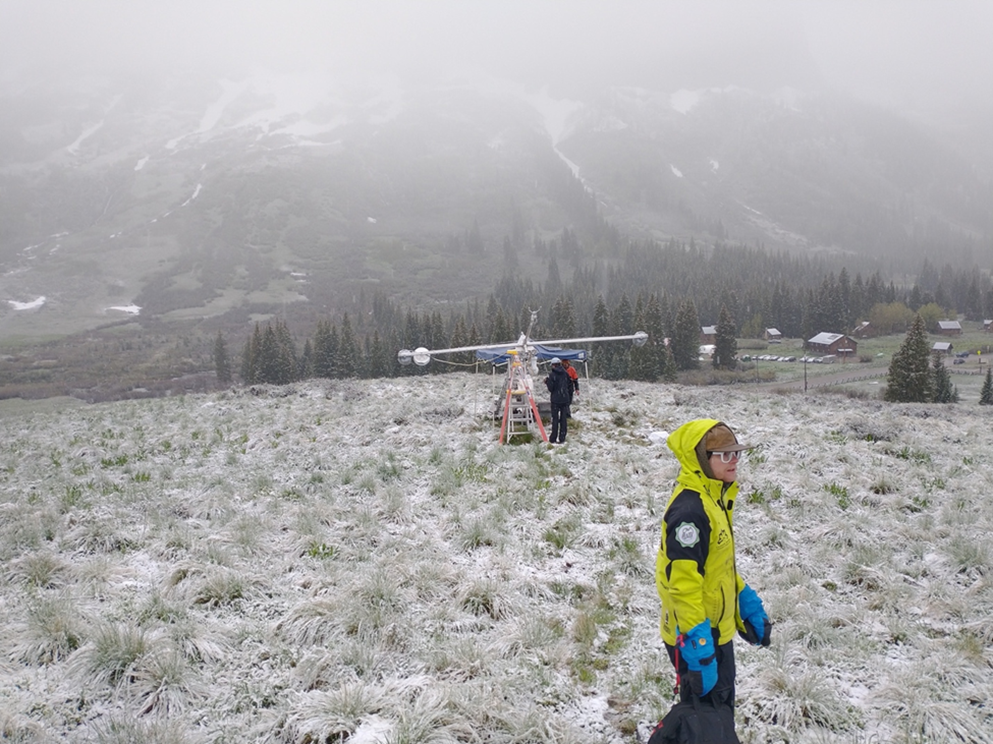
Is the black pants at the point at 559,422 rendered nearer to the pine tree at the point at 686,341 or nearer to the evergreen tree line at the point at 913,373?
the evergreen tree line at the point at 913,373

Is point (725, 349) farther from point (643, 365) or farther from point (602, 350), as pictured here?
point (643, 365)

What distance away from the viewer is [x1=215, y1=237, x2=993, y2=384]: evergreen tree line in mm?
77062

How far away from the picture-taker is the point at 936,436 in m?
16.1

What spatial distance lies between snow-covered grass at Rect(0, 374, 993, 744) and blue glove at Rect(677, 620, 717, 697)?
1.62 meters

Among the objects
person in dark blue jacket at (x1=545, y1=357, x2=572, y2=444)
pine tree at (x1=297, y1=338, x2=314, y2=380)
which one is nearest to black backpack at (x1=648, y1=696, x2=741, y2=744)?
person in dark blue jacket at (x1=545, y1=357, x2=572, y2=444)

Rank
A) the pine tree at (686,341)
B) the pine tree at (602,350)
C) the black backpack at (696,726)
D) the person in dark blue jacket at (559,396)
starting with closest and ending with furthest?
the black backpack at (696,726), the person in dark blue jacket at (559,396), the pine tree at (602,350), the pine tree at (686,341)

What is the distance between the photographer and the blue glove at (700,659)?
3734 mm

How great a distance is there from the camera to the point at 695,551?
392 cm

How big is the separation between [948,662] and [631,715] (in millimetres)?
3302

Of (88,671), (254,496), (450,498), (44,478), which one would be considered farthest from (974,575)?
(44,478)

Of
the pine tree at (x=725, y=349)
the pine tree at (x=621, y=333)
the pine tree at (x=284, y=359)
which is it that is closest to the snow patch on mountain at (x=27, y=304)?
the pine tree at (x=284, y=359)

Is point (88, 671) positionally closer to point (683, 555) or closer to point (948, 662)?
point (683, 555)

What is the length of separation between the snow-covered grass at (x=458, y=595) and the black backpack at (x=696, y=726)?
1391 millimetres

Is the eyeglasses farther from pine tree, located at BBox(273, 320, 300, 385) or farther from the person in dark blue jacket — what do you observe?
pine tree, located at BBox(273, 320, 300, 385)
